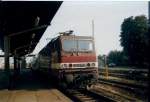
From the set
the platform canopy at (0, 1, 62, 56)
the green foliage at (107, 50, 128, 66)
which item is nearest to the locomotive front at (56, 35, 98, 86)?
the platform canopy at (0, 1, 62, 56)

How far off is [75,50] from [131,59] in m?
43.5

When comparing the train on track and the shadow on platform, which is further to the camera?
the shadow on platform

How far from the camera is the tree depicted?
55188 mm

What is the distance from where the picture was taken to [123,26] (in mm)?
66500

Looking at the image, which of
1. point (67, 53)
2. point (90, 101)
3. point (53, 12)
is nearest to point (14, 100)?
point (90, 101)

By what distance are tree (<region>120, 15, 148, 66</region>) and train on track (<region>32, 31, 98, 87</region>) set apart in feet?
123

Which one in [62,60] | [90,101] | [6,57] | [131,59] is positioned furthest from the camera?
[131,59]

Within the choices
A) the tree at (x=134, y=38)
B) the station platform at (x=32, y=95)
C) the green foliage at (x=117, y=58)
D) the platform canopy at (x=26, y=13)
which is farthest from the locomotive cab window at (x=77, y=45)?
the green foliage at (x=117, y=58)

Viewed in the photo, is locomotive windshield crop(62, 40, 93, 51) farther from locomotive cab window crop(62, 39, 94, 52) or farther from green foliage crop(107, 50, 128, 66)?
green foliage crop(107, 50, 128, 66)

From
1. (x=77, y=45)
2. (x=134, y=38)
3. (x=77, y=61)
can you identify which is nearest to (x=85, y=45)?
(x=77, y=45)

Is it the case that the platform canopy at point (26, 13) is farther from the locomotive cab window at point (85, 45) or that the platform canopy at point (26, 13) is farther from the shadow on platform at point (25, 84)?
the shadow on platform at point (25, 84)

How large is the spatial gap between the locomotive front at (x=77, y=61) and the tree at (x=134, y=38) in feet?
123

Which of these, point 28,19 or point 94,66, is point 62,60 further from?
point 28,19

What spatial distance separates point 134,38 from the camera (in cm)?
5809
